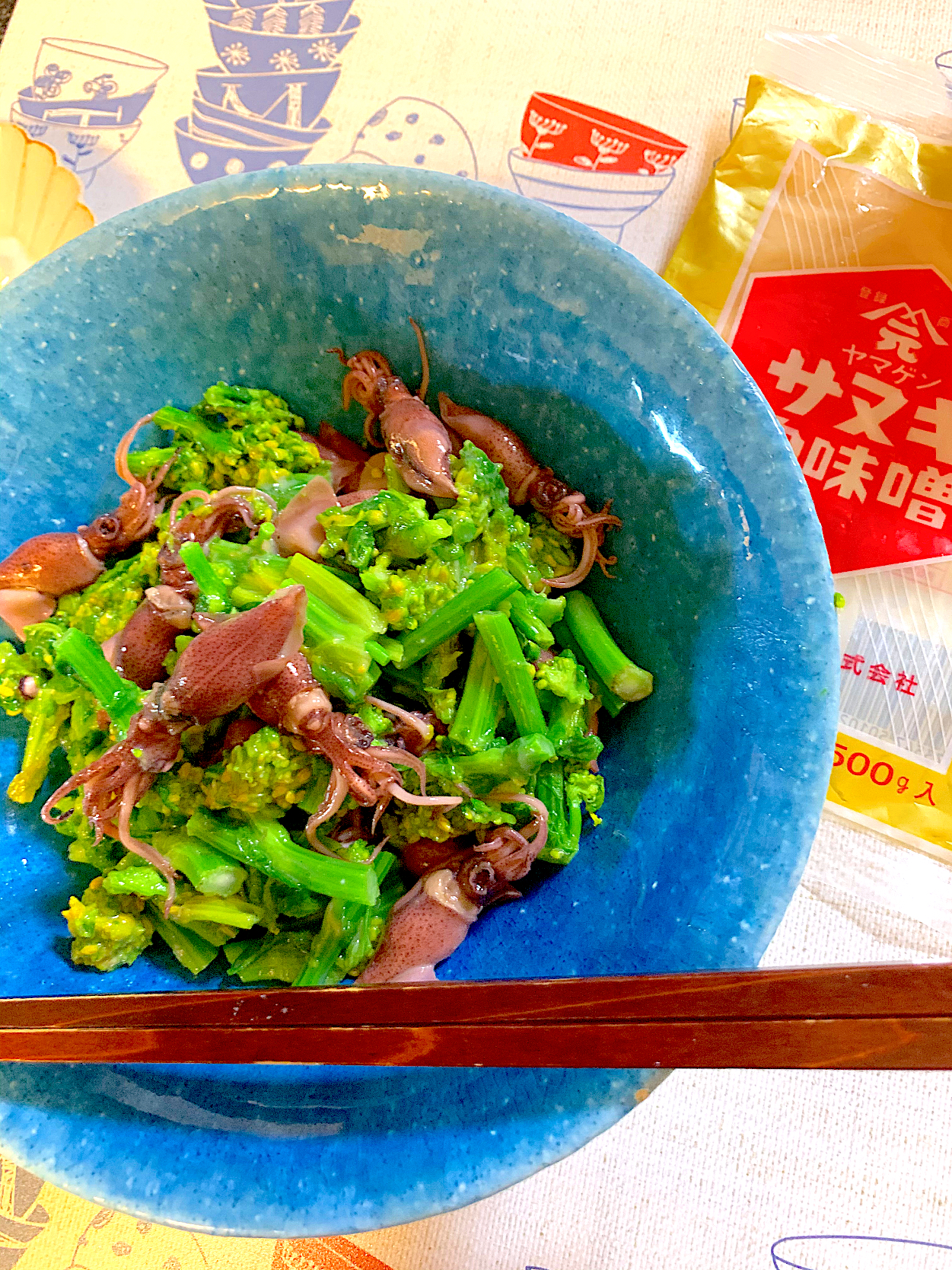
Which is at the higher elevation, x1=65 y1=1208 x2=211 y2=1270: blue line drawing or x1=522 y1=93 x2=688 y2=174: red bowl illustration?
x1=522 y1=93 x2=688 y2=174: red bowl illustration

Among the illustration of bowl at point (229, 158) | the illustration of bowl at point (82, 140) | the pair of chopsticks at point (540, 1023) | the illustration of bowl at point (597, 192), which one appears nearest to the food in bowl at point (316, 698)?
the pair of chopsticks at point (540, 1023)

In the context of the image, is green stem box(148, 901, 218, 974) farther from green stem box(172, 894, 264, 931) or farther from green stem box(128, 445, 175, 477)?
green stem box(128, 445, 175, 477)

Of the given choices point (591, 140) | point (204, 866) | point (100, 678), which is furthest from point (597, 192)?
point (204, 866)

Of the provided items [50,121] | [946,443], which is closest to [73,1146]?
[946,443]

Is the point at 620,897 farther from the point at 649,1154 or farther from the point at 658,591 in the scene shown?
the point at 649,1154

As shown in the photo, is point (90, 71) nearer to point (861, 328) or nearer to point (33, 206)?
point (33, 206)

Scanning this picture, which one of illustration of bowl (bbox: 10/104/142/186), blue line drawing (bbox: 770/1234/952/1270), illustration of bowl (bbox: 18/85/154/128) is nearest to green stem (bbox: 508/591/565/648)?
blue line drawing (bbox: 770/1234/952/1270)

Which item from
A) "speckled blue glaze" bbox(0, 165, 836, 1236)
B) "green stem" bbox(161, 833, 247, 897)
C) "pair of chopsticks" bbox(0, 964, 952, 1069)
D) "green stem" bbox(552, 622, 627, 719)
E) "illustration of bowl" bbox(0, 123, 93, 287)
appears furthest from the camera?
"illustration of bowl" bbox(0, 123, 93, 287)

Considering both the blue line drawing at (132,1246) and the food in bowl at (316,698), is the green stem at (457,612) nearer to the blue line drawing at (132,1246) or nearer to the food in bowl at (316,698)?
the food in bowl at (316,698)

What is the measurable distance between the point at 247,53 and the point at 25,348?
1.34 metres

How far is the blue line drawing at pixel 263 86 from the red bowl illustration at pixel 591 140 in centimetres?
55

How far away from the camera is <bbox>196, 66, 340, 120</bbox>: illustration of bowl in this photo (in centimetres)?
205

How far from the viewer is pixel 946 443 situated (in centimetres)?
179

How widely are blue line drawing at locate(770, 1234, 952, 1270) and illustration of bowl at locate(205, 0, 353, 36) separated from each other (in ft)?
10.2
